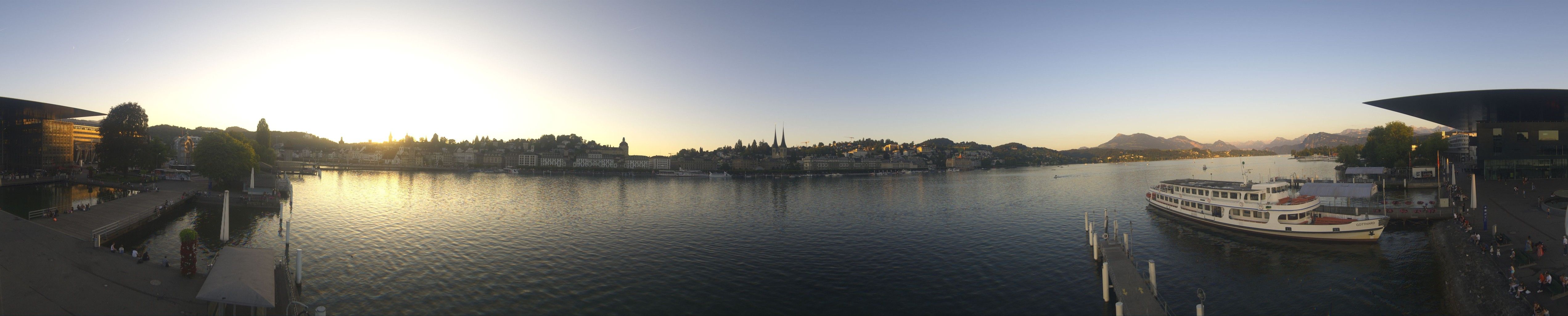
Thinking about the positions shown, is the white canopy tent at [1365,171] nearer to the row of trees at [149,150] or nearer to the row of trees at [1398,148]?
the row of trees at [1398,148]

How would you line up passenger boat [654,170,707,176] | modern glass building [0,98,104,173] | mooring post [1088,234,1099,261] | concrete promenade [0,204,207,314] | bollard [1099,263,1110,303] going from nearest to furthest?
concrete promenade [0,204,207,314], bollard [1099,263,1110,303], mooring post [1088,234,1099,261], modern glass building [0,98,104,173], passenger boat [654,170,707,176]

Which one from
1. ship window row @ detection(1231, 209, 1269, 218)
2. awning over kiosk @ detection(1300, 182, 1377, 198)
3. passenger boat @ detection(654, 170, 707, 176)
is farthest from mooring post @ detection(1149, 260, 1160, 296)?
passenger boat @ detection(654, 170, 707, 176)

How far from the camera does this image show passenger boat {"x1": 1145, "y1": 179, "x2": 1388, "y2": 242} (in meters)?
27.5

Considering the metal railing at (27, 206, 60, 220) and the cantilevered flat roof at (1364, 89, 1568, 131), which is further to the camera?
the cantilevered flat roof at (1364, 89, 1568, 131)

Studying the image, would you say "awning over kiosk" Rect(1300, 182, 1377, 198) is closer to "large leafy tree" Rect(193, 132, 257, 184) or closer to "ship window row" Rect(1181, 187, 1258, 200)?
"ship window row" Rect(1181, 187, 1258, 200)

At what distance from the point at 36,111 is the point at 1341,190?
458ft

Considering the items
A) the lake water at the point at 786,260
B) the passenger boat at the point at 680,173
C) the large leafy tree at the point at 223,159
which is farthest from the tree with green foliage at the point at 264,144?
the passenger boat at the point at 680,173

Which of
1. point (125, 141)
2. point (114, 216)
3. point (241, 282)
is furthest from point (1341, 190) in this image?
point (125, 141)

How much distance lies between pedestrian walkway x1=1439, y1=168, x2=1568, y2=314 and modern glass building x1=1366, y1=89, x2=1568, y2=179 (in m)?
5.24

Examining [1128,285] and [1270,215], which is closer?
[1128,285]

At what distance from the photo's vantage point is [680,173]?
153 meters

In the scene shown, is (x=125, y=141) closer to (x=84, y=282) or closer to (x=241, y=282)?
(x=84, y=282)

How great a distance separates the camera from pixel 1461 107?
45125 mm

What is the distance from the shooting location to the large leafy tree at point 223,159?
5166cm
